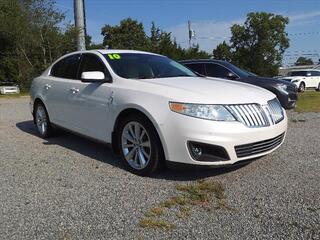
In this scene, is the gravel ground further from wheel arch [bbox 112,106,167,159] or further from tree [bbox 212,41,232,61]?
tree [bbox 212,41,232,61]

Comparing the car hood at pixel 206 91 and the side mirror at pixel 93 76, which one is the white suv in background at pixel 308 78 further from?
the side mirror at pixel 93 76

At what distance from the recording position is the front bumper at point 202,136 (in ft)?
15.7

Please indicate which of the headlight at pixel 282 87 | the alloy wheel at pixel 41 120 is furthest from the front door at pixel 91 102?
the headlight at pixel 282 87

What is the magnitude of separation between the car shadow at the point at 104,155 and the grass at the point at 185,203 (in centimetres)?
24

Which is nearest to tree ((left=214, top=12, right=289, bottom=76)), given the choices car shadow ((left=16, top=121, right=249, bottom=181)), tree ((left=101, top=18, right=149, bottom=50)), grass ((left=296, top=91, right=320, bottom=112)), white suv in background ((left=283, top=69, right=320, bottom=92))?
tree ((left=101, top=18, right=149, bottom=50))

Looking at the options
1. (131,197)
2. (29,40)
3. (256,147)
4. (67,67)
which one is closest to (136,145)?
(131,197)

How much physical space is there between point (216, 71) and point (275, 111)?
661 centimetres

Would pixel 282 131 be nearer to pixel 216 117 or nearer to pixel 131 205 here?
pixel 216 117

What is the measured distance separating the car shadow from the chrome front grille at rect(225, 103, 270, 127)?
1.67 ft

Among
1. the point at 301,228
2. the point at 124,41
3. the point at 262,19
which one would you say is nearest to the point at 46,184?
the point at 301,228

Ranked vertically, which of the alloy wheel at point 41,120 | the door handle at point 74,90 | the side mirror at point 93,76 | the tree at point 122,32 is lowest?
the alloy wheel at point 41,120

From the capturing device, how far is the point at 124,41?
2313 inches

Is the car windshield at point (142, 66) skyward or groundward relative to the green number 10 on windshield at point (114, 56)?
groundward

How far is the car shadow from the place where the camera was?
17.5 feet
